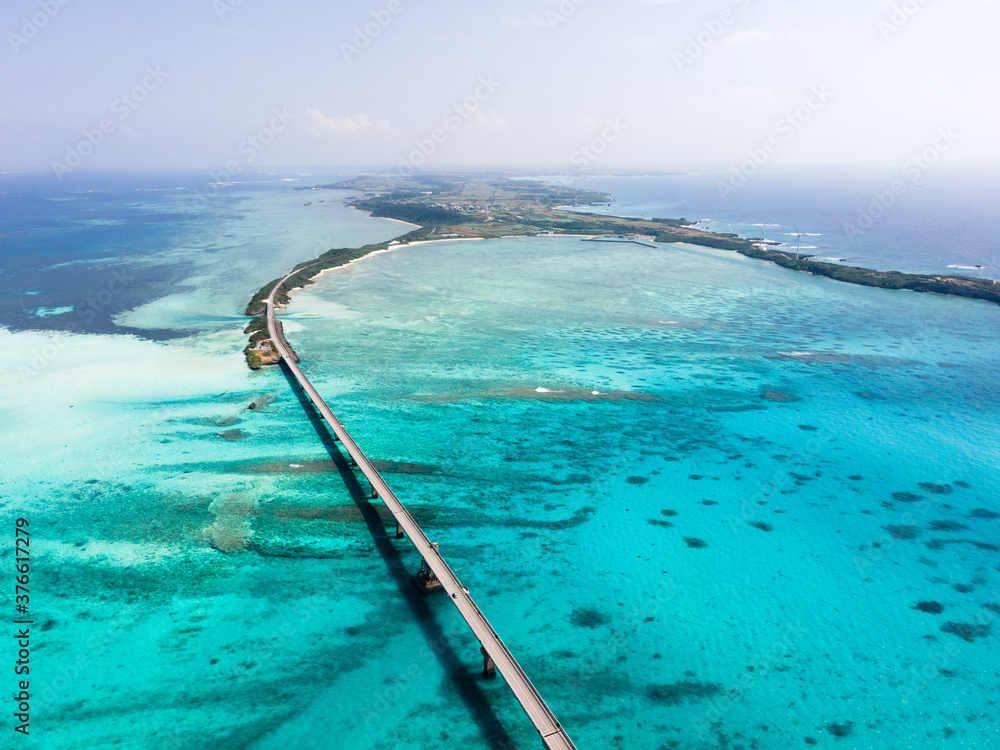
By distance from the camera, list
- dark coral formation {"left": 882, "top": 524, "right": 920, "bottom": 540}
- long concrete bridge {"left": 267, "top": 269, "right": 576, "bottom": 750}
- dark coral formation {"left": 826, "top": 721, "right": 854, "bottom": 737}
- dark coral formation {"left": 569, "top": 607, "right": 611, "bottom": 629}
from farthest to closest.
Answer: dark coral formation {"left": 882, "top": 524, "right": 920, "bottom": 540} → dark coral formation {"left": 569, "top": 607, "right": 611, "bottom": 629} → dark coral formation {"left": 826, "top": 721, "right": 854, "bottom": 737} → long concrete bridge {"left": 267, "top": 269, "right": 576, "bottom": 750}

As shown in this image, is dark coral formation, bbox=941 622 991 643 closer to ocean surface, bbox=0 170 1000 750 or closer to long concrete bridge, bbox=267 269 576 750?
ocean surface, bbox=0 170 1000 750

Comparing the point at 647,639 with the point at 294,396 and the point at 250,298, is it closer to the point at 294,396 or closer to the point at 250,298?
the point at 294,396

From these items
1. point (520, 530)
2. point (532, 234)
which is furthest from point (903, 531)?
point (532, 234)

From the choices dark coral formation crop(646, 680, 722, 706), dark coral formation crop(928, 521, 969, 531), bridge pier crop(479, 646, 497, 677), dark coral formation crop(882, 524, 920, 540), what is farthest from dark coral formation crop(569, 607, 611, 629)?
dark coral formation crop(928, 521, 969, 531)

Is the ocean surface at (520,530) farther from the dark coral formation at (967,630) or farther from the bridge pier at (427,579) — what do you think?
the bridge pier at (427,579)

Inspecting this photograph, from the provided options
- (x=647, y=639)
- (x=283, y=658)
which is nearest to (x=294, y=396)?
(x=283, y=658)

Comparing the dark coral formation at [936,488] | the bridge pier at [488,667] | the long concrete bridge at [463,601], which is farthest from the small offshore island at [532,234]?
the dark coral formation at [936,488]
